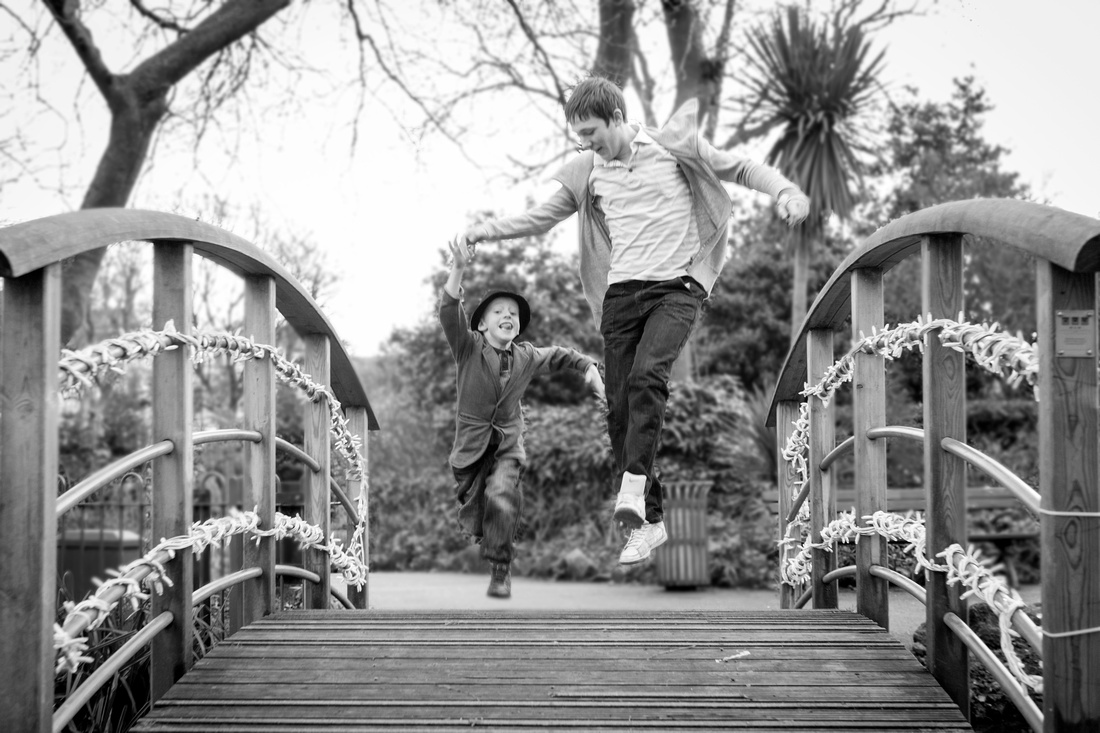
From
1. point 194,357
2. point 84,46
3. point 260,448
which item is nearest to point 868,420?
point 260,448

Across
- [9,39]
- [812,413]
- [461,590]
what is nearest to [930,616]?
[812,413]

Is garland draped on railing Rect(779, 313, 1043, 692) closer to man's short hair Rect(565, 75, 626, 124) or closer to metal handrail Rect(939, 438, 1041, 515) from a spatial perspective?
metal handrail Rect(939, 438, 1041, 515)

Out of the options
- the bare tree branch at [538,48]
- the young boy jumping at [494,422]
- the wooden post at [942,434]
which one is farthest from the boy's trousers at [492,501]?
the bare tree branch at [538,48]

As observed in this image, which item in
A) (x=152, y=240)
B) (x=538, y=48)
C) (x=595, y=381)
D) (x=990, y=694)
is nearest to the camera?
(x=152, y=240)

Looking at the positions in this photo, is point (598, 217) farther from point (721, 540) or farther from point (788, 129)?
point (788, 129)

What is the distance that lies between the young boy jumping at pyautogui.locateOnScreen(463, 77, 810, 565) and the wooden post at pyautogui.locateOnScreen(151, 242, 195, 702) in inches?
53.7

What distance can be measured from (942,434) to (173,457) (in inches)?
78.5

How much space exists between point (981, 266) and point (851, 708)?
57.1 ft

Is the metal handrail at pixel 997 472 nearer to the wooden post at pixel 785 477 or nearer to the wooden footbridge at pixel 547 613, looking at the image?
the wooden footbridge at pixel 547 613

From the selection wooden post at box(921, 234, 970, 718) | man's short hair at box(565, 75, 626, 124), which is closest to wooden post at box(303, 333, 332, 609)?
man's short hair at box(565, 75, 626, 124)

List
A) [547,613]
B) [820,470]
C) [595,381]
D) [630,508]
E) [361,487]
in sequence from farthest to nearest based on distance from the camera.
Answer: [361,487], [595,381], [820,470], [630,508], [547,613]

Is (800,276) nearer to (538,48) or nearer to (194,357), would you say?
(538,48)

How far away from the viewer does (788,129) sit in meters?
13.5

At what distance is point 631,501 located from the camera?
376 centimetres
